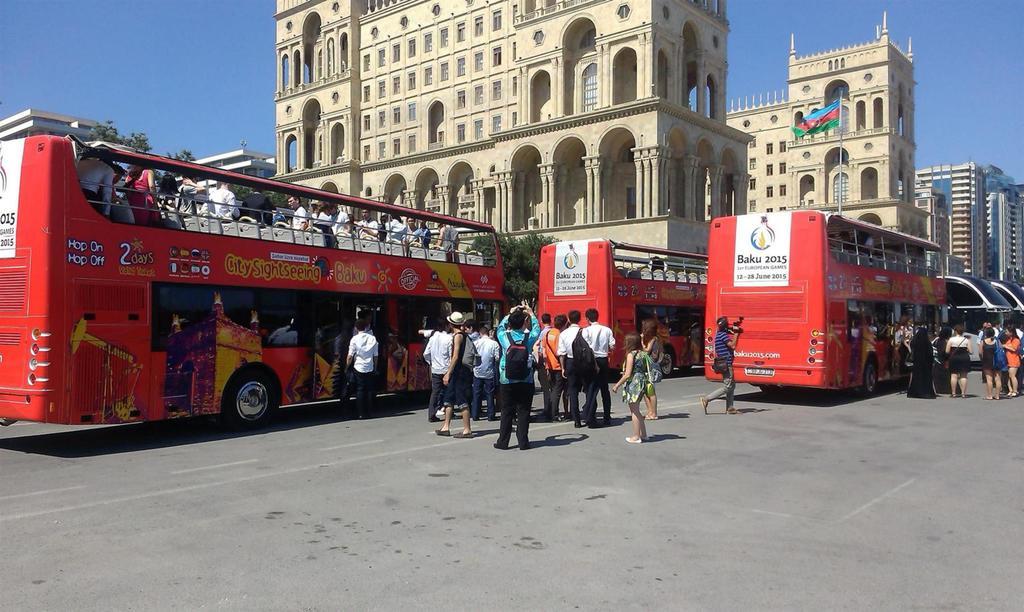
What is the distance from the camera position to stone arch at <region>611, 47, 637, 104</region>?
174 feet

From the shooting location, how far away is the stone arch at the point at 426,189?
67.9 m

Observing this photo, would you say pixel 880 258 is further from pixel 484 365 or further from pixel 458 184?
pixel 458 184

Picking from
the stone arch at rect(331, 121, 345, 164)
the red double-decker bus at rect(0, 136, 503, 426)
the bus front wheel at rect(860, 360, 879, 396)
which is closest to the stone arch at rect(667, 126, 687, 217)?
the stone arch at rect(331, 121, 345, 164)

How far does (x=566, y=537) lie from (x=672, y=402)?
10437 millimetres

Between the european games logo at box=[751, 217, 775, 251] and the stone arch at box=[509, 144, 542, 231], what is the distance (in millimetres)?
42174

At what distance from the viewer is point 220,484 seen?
7957mm

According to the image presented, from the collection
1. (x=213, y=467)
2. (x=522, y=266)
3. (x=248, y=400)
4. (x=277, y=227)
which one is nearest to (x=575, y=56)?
(x=522, y=266)

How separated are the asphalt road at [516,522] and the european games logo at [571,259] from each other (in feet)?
35.5

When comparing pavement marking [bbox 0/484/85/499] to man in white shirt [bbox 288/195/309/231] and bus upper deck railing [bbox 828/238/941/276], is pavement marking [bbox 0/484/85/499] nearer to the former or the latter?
man in white shirt [bbox 288/195/309/231]

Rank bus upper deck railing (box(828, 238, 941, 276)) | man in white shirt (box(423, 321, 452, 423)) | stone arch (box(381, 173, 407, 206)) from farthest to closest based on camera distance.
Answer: stone arch (box(381, 173, 407, 206)) < bus upper deck railing (box(828, 238, 941, 276)) < man in white shirt (box(423, 321, 452, 423))

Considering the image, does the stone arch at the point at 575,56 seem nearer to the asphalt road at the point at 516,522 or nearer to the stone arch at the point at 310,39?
the stone arch at the point at 310,39

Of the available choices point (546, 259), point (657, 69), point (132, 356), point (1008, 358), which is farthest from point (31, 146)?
point (657, 69)

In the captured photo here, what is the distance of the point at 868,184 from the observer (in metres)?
83.6

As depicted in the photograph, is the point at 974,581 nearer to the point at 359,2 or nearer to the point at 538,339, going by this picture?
the point at 538,339
